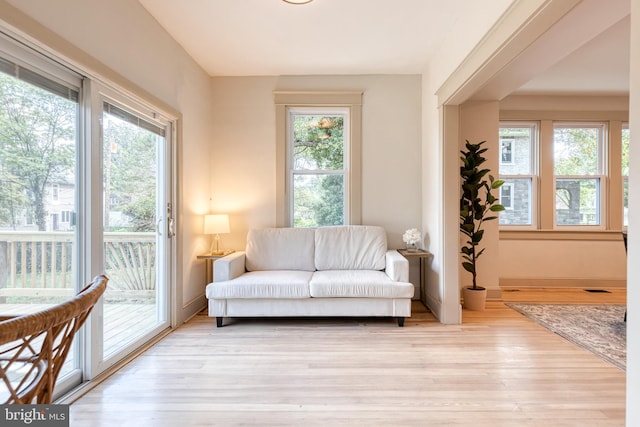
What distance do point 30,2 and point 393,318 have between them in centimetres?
345

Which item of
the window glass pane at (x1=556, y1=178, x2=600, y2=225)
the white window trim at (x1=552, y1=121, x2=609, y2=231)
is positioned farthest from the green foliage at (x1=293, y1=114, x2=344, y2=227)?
the window glass pane at (x1=556, y1=178, x2=600, y2=225)

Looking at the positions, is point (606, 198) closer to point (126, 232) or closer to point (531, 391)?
point (531, 391)

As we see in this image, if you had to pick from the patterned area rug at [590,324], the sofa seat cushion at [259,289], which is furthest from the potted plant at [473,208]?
the sofa seat cushion at [259,289]

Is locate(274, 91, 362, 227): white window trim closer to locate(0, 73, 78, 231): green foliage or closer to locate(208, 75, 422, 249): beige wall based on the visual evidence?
locate(208, 75, 422, 249): beige wall

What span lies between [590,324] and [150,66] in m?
4.58

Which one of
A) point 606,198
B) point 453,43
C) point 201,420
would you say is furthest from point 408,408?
point 606,198

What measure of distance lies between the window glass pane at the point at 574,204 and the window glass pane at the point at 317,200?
127 inches

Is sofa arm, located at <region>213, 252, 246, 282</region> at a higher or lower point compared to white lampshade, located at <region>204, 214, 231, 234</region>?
lower

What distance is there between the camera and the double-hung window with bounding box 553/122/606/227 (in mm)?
4551

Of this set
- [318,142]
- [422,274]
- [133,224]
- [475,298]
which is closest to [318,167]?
[318,142]

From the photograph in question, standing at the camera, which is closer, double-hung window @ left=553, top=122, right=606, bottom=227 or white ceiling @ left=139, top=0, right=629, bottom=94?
white ceiling @ left=139, top=0, right=629, bottom=94

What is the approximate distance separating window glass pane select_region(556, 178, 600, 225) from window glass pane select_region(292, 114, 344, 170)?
10.7 feet

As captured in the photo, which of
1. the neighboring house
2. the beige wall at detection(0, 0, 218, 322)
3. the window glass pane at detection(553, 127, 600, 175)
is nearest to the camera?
the beige wall at detection(0, 0, 218, 322)

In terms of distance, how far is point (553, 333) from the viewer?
2.85m
